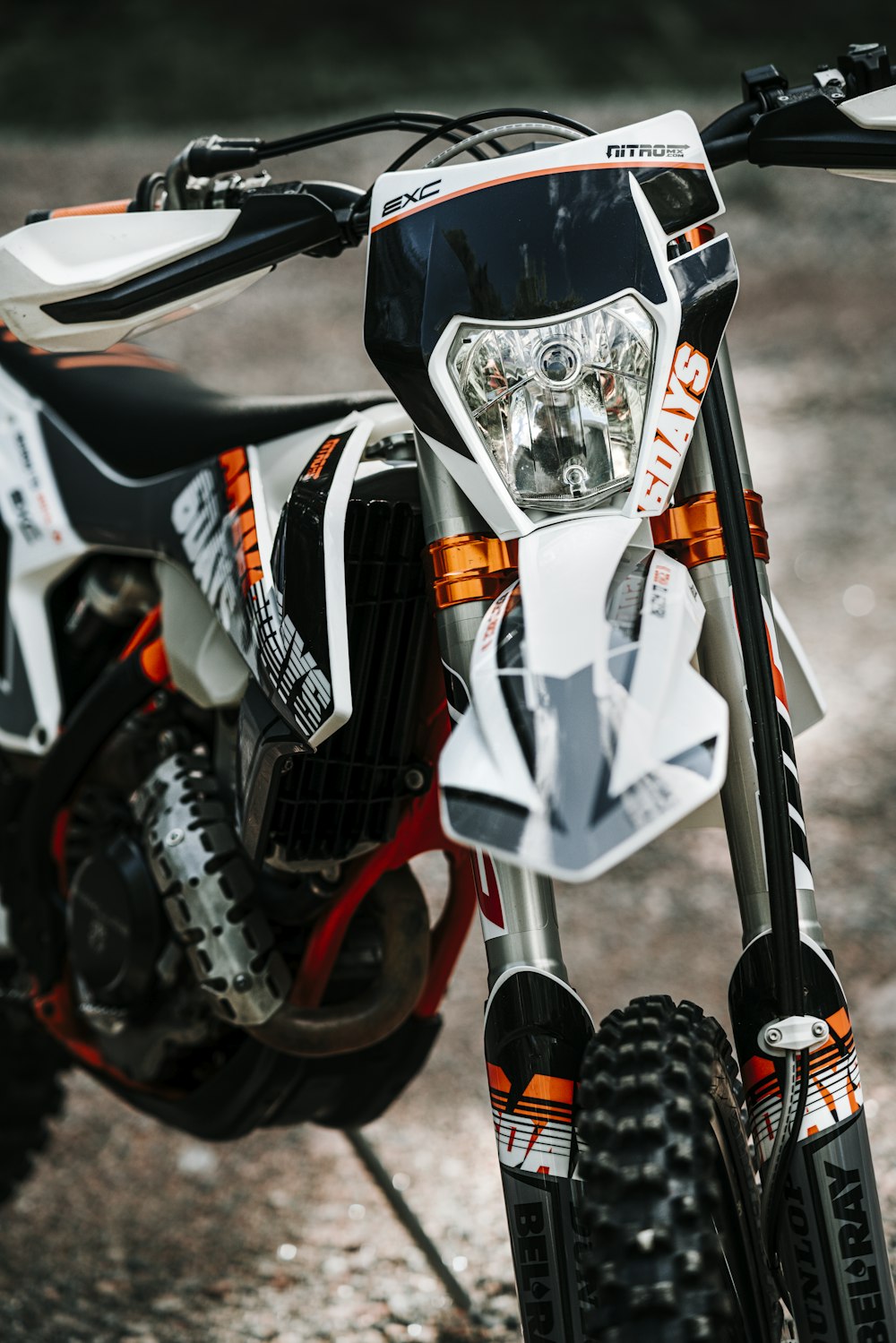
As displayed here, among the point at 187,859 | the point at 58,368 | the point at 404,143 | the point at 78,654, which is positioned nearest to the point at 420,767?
the point at 187,859

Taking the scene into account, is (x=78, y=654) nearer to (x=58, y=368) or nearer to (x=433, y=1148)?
(x=58, y=368)

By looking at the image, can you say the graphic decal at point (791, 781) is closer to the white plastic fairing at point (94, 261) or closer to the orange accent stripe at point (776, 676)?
the orange accent stripe at point (776, 676)

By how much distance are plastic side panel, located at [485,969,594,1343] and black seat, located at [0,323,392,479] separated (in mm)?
831

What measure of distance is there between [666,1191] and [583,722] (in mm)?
342

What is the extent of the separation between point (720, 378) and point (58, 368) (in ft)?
3.83

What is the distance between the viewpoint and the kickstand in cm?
212

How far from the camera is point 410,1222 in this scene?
213 cm

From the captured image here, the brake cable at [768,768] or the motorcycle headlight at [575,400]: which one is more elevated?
the motorcycle headlight at [575,400]

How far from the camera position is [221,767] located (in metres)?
1.76

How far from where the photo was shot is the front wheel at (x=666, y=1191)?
997mm

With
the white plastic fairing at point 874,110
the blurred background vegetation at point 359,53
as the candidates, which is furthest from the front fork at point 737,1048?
the blurred background vegetation at point 359,53

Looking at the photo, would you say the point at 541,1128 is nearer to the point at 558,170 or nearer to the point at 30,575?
the point at 558,170

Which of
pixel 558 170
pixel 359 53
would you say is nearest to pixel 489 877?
pixel 558 170

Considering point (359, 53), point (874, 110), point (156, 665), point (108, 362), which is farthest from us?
point (359, 53)
